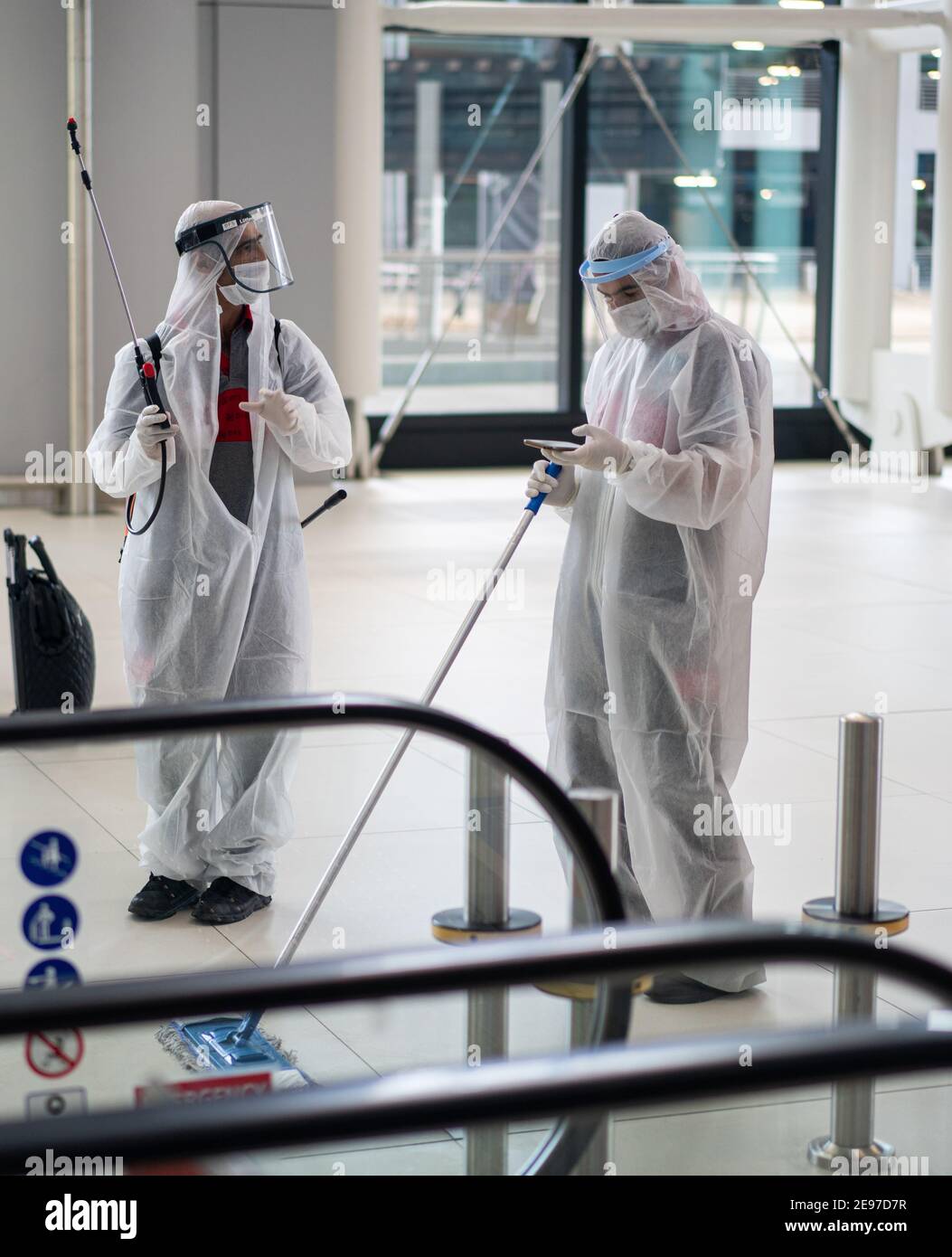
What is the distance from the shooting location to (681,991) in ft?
10.6

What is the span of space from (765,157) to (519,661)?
22.4 feet

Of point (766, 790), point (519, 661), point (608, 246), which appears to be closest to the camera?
point (608, 246)

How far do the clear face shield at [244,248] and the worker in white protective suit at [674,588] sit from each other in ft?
2.23

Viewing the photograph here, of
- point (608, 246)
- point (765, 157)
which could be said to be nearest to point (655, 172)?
point (765, 157)

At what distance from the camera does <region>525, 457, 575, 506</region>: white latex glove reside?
3.26 meters

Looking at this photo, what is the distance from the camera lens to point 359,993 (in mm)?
1274

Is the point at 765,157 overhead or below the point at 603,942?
overhead

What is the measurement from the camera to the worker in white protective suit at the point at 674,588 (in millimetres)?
3150

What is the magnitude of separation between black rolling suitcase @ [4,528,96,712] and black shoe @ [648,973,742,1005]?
7.41 feet

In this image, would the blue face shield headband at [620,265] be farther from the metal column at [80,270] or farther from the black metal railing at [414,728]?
the metal column at [80,270]

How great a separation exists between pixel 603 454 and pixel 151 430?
0.93 m

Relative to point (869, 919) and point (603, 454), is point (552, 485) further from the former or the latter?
point (869, 919)

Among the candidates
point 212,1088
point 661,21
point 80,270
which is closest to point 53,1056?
point 212,1088

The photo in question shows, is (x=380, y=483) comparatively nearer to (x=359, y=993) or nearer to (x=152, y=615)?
(x=152, y=615)
